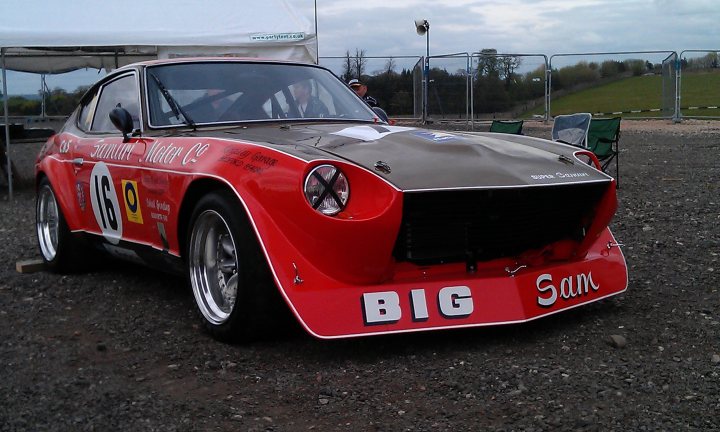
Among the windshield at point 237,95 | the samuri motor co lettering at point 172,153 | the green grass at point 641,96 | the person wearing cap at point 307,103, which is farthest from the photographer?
the green grass at point 641,96

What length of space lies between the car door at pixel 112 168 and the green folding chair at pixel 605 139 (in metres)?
5.97

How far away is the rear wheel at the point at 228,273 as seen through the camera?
3482mm

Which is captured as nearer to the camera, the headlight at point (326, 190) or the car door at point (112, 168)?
the headlight at point (326, 190)

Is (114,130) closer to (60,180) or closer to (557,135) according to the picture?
(60,180)

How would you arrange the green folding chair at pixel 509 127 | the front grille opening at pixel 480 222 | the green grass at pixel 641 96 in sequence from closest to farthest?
the front grille opening at pixel 480 222
the green folding chair at pixel 509 127
the green grass at pixel 641 96

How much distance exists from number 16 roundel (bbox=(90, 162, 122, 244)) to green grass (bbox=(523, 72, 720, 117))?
19.0 meters

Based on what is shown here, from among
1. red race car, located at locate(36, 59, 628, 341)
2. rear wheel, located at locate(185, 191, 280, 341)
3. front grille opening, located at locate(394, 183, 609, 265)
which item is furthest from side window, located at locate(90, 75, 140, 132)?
front grille opening, located at locate(394, 183, 609, 265)

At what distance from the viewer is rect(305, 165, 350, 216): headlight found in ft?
11.0

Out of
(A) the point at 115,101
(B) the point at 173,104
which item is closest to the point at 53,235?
(A) the point at 115,101

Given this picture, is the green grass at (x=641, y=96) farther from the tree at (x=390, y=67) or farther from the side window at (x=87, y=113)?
the side window at (x=87, y=113)

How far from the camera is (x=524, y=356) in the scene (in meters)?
3.42

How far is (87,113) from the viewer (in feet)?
18.4

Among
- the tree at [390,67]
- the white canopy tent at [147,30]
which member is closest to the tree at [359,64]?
the tree at [390,67]

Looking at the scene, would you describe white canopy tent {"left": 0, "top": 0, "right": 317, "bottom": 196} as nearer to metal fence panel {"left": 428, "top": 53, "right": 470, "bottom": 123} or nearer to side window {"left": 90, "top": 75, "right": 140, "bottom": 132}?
side window {"left": 90, "top": 75, "right": 140, "bottom": 132}
